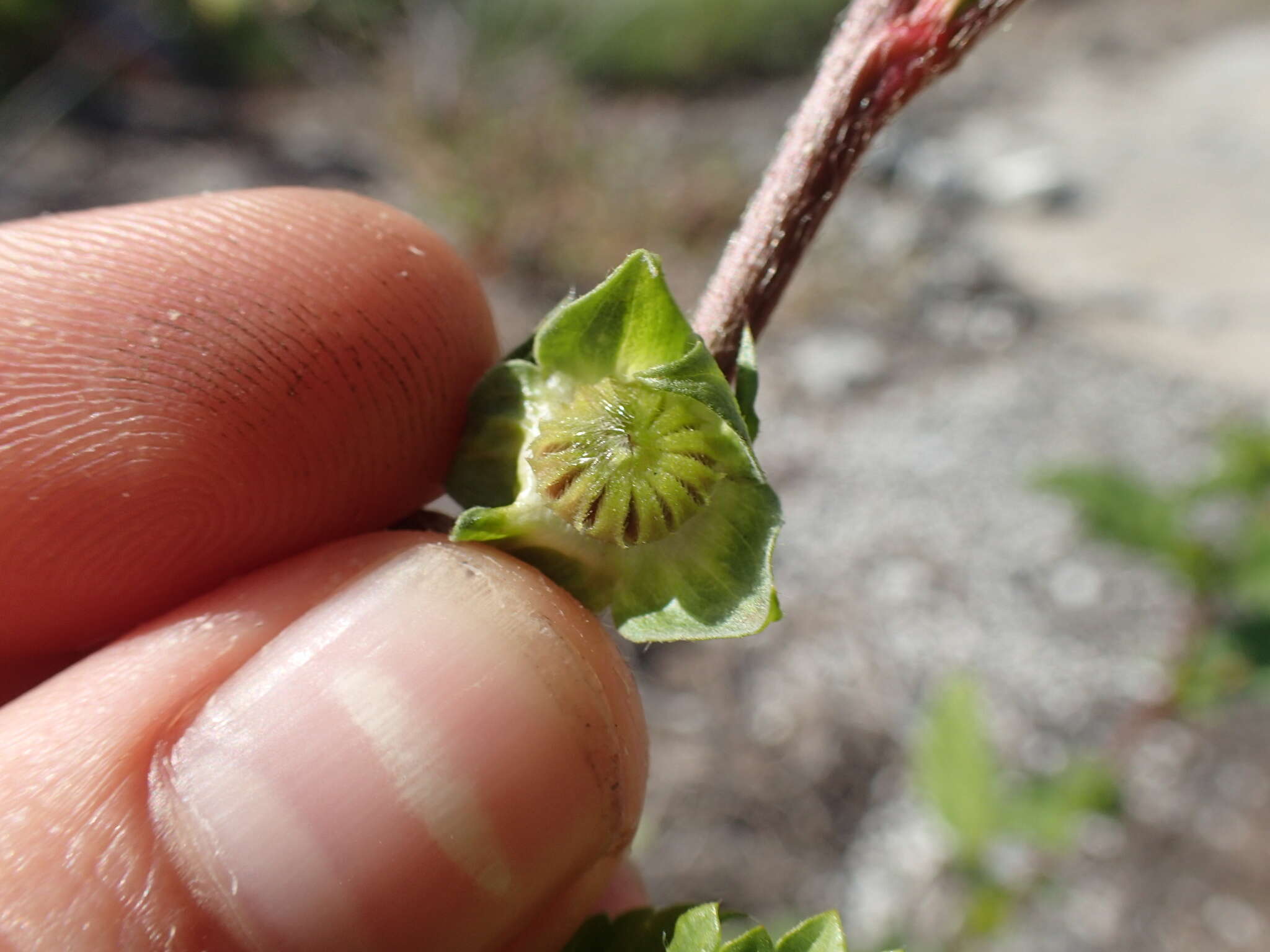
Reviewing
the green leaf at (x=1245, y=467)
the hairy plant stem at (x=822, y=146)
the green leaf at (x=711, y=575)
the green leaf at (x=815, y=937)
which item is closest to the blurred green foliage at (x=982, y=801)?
the green leaf at (x=1245, y=467)

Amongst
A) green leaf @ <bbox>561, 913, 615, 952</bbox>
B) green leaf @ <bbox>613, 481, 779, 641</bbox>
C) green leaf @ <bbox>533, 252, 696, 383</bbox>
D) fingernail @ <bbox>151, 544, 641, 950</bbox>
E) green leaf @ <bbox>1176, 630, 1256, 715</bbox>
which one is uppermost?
green leaf @ <bbox>533, 252, 696, 383</bbox>

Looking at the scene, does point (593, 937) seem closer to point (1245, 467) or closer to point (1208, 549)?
point (1208, 549)

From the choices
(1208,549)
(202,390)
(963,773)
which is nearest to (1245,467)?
(1208,549)

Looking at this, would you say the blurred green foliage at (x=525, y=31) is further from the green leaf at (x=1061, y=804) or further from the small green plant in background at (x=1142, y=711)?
the green leaf at (x=1061, y=804)

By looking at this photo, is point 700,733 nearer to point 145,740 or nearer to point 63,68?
point 145,740

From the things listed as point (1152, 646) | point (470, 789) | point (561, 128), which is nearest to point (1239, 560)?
point (1152, 646)

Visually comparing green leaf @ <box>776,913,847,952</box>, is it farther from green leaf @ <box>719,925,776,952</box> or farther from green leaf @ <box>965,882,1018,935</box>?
green leaf @ <box>965,882,1018,935</box>

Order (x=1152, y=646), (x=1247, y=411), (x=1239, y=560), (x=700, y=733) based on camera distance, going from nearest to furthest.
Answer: (x=1239, y=560) → (x=700, y=733) → (x=1152, y=646) → (x=1247, y=411)

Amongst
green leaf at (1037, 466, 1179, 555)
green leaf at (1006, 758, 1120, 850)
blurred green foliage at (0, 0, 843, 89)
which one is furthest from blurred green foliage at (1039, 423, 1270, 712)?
blurred green foliage at (0, 0, 843, 89)
